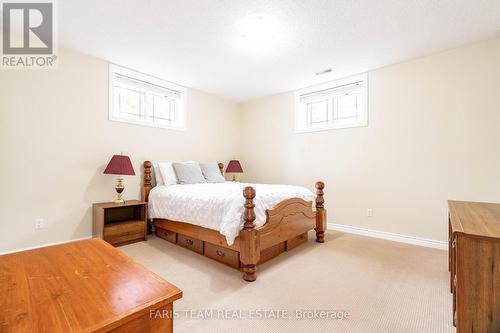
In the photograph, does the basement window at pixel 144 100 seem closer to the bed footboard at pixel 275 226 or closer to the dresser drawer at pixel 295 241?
the bed footboard at pixel 275 226

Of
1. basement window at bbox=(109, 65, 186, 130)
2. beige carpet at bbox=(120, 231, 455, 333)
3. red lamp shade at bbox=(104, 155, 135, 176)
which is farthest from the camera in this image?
basement window at bbox=(109, 65, 186, 130)

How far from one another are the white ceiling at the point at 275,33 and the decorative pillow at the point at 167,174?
145 centimetres

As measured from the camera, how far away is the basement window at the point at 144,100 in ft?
11.1

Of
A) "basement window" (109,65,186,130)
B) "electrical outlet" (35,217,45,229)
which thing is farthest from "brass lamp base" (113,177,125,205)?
"basement window" (109,65,186,130)

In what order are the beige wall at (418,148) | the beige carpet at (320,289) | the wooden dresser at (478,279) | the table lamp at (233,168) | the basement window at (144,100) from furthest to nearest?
the table lamp at (233,168), the basement window at (144,100), the beige wall at (418,148), the beige carpet at (320,289), the wooden dresser at (478,279)

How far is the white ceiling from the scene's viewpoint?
2.12m

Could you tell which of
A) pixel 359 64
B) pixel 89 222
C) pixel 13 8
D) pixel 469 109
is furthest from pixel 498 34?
pixel 89 222

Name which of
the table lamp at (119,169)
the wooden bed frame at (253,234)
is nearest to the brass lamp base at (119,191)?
the table lamp at (119,169)

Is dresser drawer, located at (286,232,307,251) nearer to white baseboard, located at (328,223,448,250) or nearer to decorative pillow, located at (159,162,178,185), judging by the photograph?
white baseboard, located at (328,223,448,250)

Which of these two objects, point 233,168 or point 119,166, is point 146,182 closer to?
point 119,166

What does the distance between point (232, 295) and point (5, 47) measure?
140 inches

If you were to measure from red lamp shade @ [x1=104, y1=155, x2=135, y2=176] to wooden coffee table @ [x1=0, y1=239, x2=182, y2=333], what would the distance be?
1.96 metres

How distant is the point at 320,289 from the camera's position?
6.30 feet

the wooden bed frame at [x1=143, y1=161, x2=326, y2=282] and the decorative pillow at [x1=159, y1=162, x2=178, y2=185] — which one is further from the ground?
the decorative pillow at [x1=159, y1=162, x2=178, y2=185]
